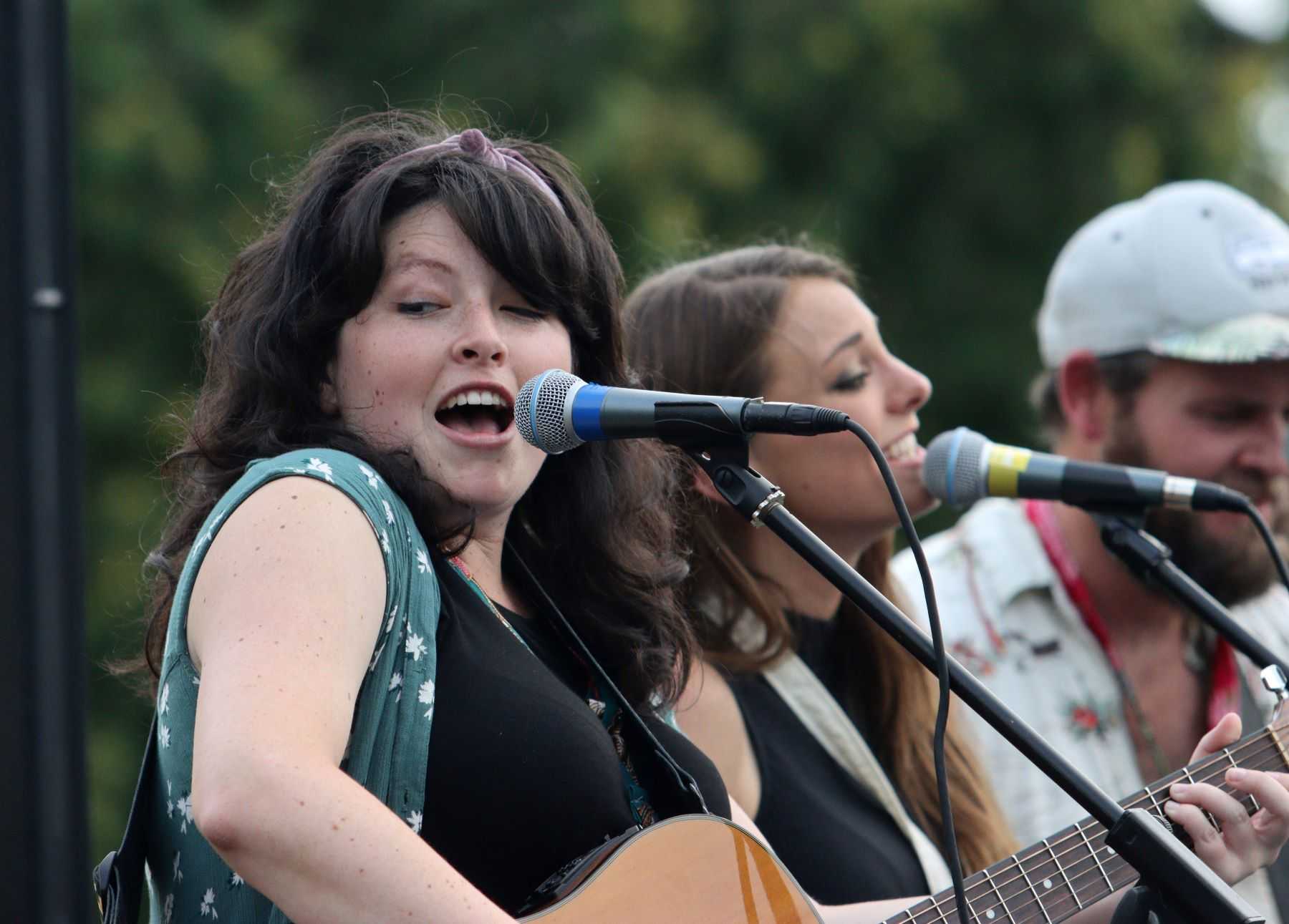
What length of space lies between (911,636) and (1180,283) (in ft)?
7.81

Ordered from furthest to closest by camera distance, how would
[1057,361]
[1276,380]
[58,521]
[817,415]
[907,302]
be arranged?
[907,302], [1057,361], [1276,380], [58,521], [817,415]

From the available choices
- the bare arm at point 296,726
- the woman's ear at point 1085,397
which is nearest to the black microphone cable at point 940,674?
the bare arm at point 296,726

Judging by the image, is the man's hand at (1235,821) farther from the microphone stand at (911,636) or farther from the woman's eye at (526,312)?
the woman's eye at (526,312)

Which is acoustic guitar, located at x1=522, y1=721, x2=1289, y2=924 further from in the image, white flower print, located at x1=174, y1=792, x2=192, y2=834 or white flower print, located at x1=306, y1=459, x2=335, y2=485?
white flower print, located at x1=306, y1=459, x2=335, y2=485

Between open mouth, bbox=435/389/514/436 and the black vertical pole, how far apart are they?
519 millimetres

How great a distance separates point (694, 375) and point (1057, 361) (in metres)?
1.51

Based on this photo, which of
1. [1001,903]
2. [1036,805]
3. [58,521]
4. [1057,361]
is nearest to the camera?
[58,521]

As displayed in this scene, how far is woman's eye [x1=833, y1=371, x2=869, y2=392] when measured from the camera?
10.3 ft

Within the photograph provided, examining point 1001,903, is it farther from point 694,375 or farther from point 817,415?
point 694,375

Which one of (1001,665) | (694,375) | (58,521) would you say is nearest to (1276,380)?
(1001,665)

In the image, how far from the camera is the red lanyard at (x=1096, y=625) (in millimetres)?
3879

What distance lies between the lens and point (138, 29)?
723 cm

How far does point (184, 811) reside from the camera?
187 centimetres

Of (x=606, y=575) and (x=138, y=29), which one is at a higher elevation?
(x=138, y=29)
